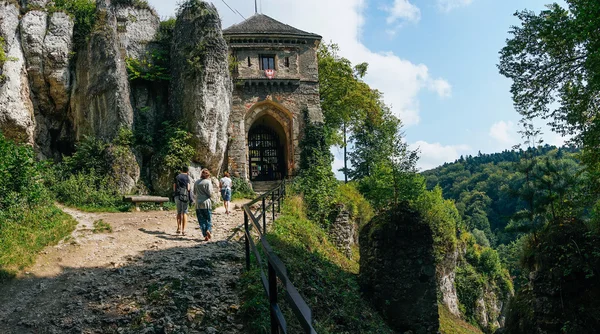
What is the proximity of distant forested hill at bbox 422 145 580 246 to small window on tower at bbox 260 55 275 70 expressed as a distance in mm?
13167

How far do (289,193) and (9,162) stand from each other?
408 inches

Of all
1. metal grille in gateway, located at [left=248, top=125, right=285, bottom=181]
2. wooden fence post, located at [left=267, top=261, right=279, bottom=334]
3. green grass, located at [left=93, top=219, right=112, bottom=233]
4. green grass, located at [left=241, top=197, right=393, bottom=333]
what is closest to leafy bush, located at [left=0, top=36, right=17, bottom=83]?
green grass, located at [left=93, top=219, right=112, bottom=233]

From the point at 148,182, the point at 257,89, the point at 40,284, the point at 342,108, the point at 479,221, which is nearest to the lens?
the point at 40,284

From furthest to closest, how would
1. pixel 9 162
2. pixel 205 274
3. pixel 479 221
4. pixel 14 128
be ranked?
pixel 479 221 < pixel 14 128 < pixel 9 162 < pixel 205 274

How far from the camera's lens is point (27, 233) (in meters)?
8.75

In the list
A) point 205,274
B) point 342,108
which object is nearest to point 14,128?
point 205,274

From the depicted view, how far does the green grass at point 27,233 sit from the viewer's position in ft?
24.0

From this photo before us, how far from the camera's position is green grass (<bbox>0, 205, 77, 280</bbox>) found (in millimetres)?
7320

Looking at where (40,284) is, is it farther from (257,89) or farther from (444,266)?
(444,266)

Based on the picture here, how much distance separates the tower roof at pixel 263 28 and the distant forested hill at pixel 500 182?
13.0m

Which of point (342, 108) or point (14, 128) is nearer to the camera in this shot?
point (14, 128)

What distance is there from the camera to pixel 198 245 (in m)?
9.38

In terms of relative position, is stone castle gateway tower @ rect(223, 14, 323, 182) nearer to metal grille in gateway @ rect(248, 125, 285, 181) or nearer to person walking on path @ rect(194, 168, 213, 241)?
metal grille in gateway @ rect(248, 125, 285, 181)

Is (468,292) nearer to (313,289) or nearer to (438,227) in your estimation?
(438,227)
